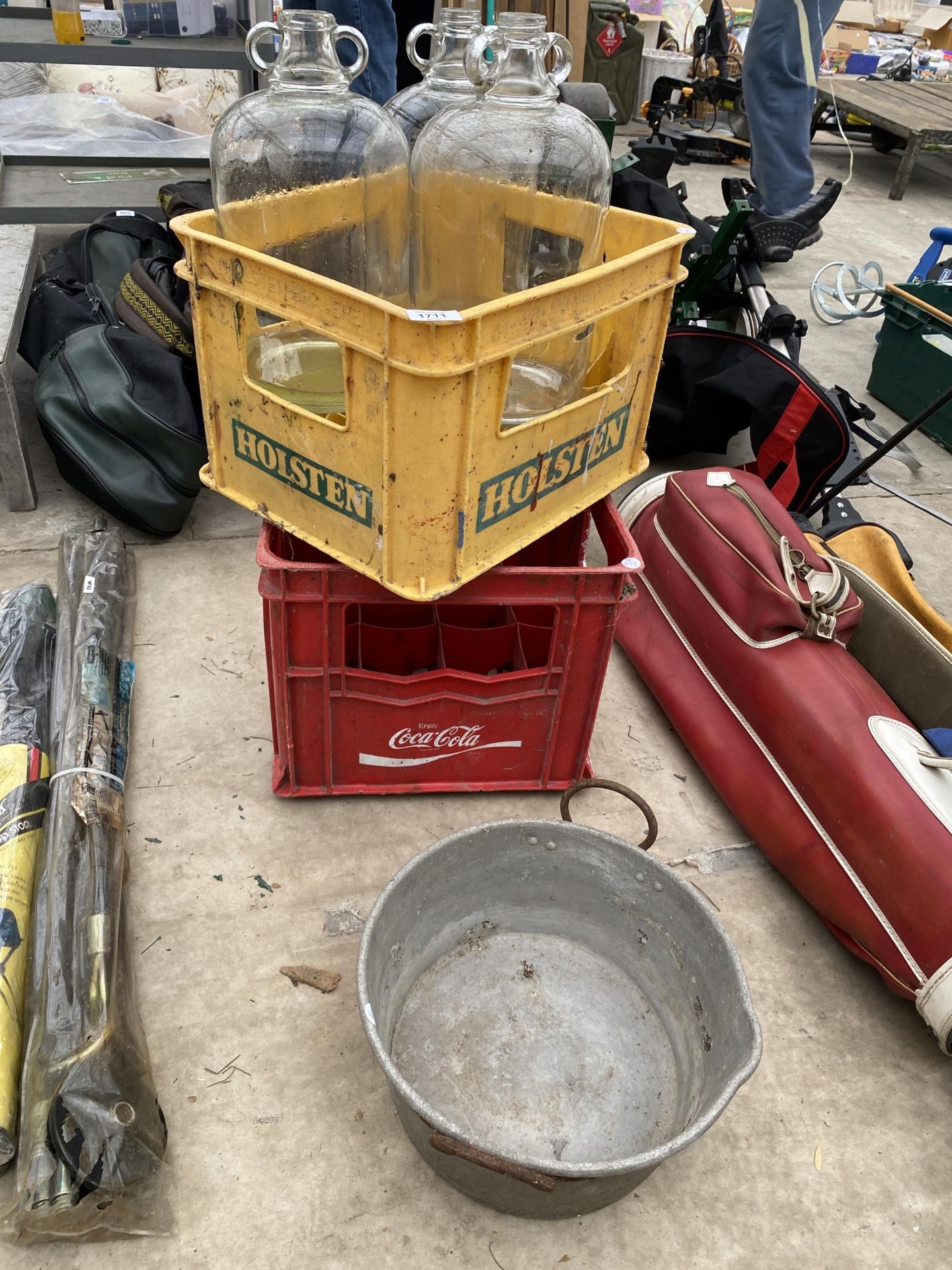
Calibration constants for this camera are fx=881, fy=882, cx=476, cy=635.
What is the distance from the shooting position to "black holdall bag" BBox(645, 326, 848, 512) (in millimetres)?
2662

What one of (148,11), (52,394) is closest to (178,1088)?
(52,394)

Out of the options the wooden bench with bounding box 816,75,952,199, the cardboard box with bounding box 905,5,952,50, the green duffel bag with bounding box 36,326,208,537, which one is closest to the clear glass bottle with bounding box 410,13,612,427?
the green duffel bag with bounding box 36,326,208,537

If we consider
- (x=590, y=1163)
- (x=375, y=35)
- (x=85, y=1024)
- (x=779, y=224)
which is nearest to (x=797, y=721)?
(x=590, y=1163)

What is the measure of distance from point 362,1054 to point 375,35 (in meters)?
2.96

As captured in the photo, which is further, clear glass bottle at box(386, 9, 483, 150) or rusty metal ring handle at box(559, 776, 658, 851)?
clear glass bottle at box(386, 9, 483, 150)

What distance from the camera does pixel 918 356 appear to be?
3.73 metres

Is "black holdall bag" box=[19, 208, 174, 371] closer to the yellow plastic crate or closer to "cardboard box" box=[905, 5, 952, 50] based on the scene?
the yellow plastic crate

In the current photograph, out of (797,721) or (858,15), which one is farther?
(858,15)

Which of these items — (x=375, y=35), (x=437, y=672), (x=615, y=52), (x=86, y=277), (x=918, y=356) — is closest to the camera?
(x=437, y=672)

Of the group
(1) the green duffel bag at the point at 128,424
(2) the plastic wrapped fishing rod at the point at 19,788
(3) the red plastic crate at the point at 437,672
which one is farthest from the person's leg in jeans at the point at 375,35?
(2) the plastic wrapped fishing rod at the point at 19,788

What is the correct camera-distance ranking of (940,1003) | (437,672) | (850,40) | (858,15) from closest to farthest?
(940,1003), (437,672), (850,40), (858,15)

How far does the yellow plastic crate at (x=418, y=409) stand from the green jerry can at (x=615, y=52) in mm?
6922

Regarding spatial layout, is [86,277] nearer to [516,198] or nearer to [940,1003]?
[516,198]

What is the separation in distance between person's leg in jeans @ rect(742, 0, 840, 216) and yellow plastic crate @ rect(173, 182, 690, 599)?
2730 mm
